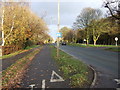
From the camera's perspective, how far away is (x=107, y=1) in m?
20.5

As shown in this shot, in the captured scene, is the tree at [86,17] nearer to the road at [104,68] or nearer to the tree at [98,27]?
the tree at [98,27]

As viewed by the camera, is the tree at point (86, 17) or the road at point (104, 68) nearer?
the road at point (104, 68)

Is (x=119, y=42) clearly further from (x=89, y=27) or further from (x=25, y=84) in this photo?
(x=25, y=84)

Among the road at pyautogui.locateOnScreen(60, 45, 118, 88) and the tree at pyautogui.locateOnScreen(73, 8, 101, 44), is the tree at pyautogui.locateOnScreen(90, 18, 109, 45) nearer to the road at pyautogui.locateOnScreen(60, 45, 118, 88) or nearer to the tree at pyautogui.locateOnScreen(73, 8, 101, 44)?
the tree at pyautogui.locateOnScreen(73, 8, 101, 44)

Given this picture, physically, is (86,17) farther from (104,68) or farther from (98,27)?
(104,68)

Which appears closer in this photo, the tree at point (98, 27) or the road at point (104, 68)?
the road at point (104, 68)

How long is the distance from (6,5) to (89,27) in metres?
29.8

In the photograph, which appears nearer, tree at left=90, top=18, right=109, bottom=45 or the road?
the road

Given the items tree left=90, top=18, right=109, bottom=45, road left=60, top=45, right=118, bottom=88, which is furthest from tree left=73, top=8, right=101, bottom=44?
road left=60, top=45, right=118, bottom=88

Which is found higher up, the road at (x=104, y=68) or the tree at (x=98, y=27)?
the tree at (x=98, y=27)

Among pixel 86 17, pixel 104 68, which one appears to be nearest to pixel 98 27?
pixel 86 17

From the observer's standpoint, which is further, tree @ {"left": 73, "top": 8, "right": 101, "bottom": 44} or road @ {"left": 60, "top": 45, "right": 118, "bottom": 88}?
tree @ {"left": 73, "top": 8, "right": 101, "bottom": 44}

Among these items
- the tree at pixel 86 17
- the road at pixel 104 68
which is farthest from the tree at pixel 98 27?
the road at pixel 104 68

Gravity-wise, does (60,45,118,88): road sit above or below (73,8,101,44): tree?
below
